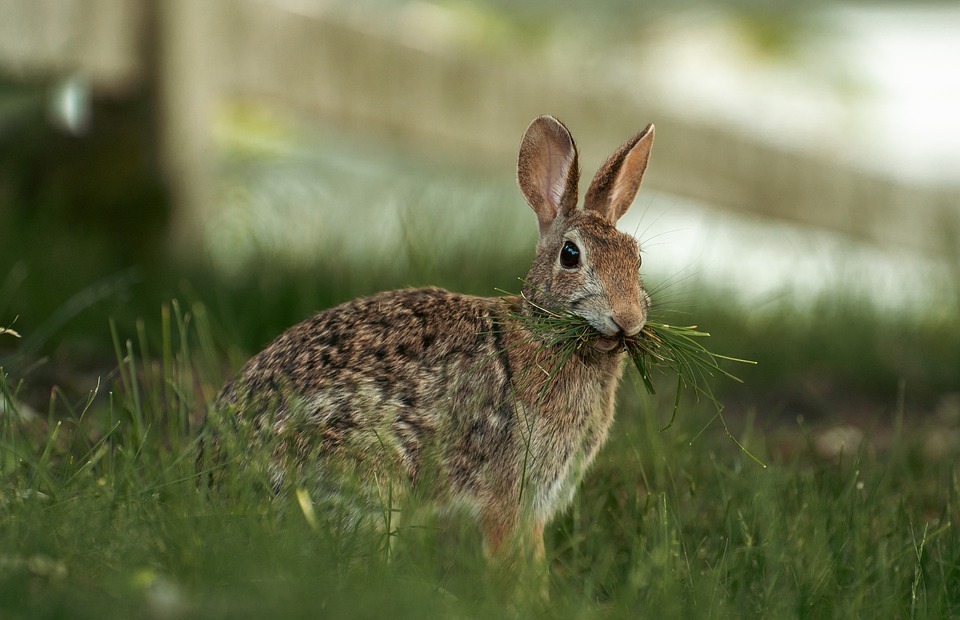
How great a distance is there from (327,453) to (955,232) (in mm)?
5827

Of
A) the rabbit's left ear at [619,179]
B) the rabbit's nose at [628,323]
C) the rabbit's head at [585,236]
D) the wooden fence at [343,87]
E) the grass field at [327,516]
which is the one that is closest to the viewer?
the grass field at [327,516]

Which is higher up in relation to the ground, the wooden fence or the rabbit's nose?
the wooden fence

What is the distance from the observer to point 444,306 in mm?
3725

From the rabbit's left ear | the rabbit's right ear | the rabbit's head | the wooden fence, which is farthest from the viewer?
the wooden fence

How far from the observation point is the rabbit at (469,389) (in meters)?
3.24

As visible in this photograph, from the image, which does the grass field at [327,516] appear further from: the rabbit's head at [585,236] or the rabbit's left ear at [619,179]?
the rabbit's left ear at [619,179]

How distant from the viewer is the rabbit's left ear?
3676mm

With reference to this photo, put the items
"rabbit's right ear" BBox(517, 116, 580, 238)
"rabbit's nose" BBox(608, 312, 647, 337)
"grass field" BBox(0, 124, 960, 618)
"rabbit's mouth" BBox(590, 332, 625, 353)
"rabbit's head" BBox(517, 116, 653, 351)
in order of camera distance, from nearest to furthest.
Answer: "grass field" BBox(0, 124, 960, 618) < "rabbit's nose" BBox(608, 312, 647, 337) < "rabbit's head" BBox(517, 116, 653, 351) < "rabbit's mouth" BBox(590, 332, 625, 353) < "rabbit's right ear" BBox(517, 116, 580, 238)

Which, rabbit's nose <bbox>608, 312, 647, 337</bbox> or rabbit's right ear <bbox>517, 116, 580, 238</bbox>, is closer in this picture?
rabbit's nose <bbox>608, 312, 647, 337</bbox>

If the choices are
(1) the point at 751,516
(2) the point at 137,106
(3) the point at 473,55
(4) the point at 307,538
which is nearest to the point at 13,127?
(2) the point at 137,106

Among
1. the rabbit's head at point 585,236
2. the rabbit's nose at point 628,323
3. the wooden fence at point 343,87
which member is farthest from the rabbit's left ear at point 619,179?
the wooden fence at point 343,87

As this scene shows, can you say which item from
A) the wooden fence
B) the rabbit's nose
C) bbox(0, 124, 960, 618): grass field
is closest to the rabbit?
the rabbit's nose

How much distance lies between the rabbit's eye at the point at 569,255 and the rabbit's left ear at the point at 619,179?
29cm

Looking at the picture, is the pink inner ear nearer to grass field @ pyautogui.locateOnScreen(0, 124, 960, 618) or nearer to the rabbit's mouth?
the rabbit's mouth
